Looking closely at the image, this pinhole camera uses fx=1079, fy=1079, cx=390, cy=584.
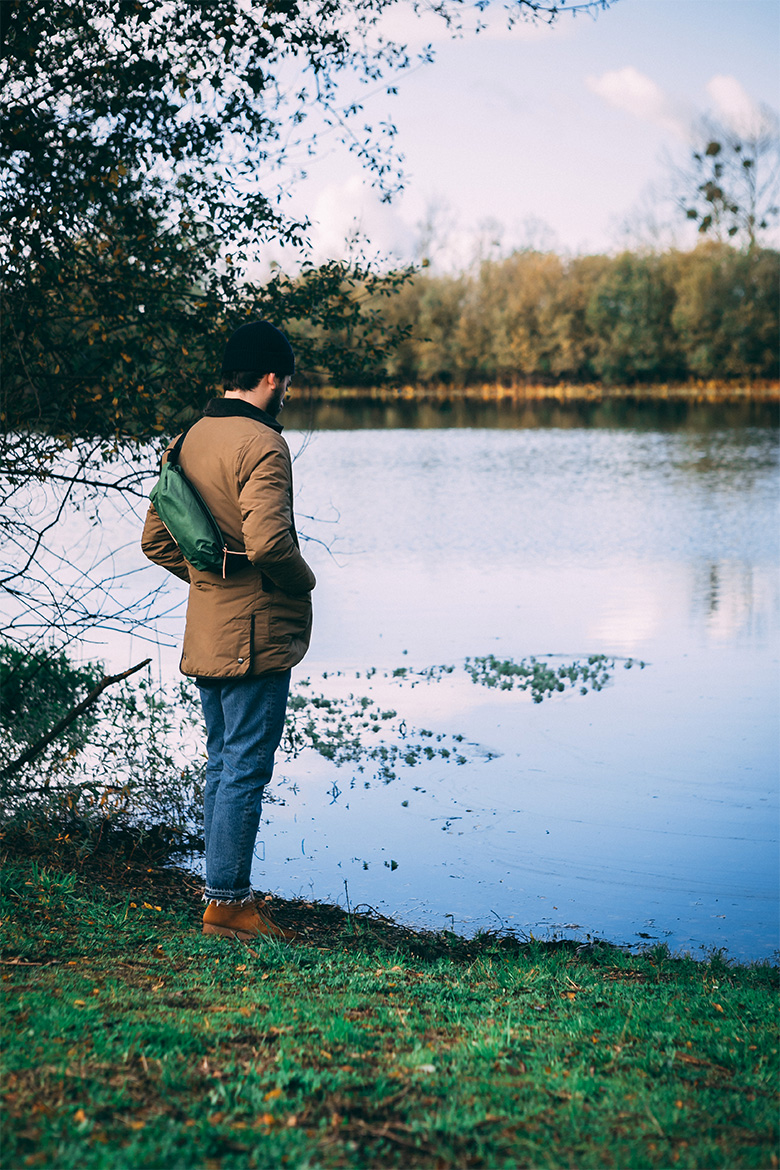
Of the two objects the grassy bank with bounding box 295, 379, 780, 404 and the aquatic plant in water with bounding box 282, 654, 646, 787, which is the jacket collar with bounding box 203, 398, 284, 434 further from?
the grassy bank with bounding box 295, 379, 780, 404

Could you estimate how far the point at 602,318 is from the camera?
7550 cm

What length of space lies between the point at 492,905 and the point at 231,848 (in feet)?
6.73

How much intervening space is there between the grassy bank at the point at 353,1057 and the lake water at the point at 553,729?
1.40 meters

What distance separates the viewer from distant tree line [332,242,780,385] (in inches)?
2729

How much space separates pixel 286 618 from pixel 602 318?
75.2 metres

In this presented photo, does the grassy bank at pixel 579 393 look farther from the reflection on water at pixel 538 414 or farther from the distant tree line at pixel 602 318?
the reflection on water at pixel 538 414

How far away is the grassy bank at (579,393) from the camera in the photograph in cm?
7075

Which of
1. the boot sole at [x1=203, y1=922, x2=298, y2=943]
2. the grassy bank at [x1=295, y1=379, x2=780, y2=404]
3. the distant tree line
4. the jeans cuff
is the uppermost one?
the distant tree line

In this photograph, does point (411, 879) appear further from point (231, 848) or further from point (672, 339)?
point (672, 339)

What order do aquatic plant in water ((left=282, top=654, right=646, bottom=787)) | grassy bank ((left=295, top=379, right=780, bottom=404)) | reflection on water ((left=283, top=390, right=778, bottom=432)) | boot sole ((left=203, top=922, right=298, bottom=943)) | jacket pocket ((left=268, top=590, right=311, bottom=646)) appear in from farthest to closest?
grassy bank ((left=295, top=379, right=780, bottom=404)) < reflection on water ((left=283, top=390, right=778, bottom=432)) < aquatic plant in water ((left=282, top=654, right=646, bottom=787)) < boot sole ((left=203, top=922, right=298, bottom=943)) < jacket pocket ((left=268, top=590, right=311, bottom=646))

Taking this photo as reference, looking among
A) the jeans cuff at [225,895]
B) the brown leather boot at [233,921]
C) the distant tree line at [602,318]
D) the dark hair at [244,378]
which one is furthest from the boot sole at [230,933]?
the distant tree line at [602,318]

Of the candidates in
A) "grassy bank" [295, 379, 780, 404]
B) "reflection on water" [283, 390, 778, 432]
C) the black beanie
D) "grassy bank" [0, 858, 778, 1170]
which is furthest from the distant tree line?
"grassy bank" [0, 858, 778, 1170]

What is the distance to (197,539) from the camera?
13.7 ft

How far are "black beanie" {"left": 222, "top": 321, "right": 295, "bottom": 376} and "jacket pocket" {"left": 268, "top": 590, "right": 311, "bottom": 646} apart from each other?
3.00 feet
